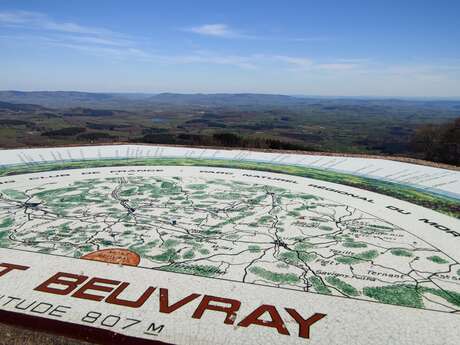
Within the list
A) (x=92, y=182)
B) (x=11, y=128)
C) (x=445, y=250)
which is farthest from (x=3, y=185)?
(x=11, y=128)

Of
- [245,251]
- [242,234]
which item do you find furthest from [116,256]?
[242,234]

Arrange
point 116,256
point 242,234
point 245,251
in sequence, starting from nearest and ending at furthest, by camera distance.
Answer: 1. point 116,256
2. point 245,251
3. point 242,234

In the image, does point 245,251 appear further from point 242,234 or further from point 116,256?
point 116,256

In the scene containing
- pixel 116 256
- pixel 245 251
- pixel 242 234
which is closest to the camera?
pixel 116 256

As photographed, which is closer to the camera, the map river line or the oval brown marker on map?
the map river line

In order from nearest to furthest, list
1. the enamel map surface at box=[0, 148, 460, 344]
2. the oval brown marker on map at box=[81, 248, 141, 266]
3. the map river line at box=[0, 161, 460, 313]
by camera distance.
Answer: the enamel map surface at box=[0, 148, 460, 344]
the map river line at box=[0, 161, 460, 313]
the oval brown marker on map at box=[81, 248, 141, 266]

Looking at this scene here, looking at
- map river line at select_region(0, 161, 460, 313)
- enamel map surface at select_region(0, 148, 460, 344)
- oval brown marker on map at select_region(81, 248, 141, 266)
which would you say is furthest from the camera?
oval brown marker on map at select_region(81, 248, 141, 266)
